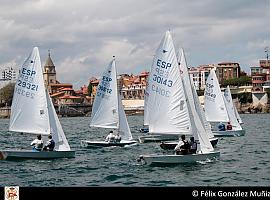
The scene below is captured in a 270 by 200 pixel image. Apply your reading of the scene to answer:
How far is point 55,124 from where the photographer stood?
91.2 feet

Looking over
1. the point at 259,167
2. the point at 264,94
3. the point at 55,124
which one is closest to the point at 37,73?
the point at 55,124

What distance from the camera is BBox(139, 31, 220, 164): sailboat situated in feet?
80.2

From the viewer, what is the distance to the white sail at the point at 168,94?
2458 centimetres

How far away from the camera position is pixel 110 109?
37281mm

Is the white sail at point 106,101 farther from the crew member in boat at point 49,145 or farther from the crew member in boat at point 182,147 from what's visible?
the crew member in boat at point 182,147

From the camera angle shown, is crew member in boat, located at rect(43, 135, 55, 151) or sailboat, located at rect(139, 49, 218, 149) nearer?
crew member in boat, located at rect(43, 135, 55, 151)

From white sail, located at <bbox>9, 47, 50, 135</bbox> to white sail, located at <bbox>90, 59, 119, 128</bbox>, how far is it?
32.8 ft

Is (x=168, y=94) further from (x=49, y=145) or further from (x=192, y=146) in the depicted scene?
(x=49, y=145)
